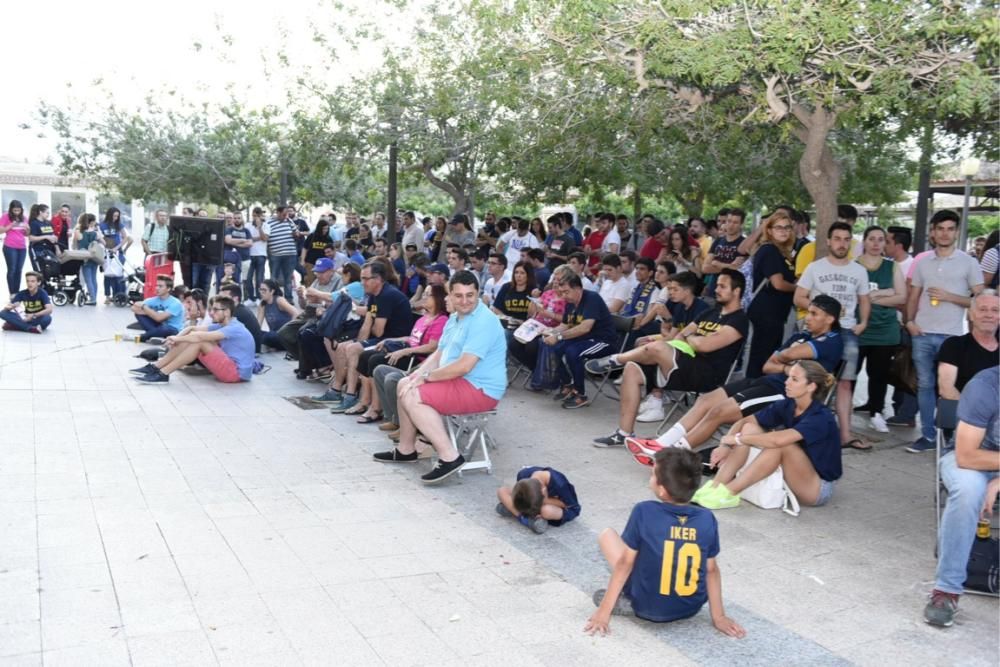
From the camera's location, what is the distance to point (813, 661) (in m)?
4.29

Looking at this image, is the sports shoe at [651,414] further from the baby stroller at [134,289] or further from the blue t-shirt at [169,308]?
the baby stroller at [134,289]

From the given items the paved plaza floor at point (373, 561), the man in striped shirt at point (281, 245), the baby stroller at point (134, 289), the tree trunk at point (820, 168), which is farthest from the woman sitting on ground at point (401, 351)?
the baby stroller at point (134, 289)

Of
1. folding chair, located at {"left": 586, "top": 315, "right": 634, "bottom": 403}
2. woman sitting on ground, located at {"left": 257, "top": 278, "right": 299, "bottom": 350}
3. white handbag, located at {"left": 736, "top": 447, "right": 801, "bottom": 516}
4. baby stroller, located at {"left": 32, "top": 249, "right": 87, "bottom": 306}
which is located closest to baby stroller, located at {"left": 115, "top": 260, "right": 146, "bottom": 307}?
baby stroller, located at {"left": 32, "top": 249, "right": 87, "bottom": 306}

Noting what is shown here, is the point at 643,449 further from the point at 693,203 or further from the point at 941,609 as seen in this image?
the point at 693,203

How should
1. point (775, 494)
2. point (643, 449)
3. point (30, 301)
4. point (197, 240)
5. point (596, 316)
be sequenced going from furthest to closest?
point (197, 240) < point (30, 301) < point (596, 316) < point (643, 449) < point (775, 494)

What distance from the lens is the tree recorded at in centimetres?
680

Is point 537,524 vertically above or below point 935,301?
below

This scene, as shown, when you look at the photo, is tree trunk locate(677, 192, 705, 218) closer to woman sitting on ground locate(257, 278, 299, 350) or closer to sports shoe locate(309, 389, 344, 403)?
woman sitting on ground locate(257, 278, 299, 350)

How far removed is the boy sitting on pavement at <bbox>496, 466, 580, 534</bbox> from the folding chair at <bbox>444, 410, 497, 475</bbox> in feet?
3.26

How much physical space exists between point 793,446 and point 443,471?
2.34m

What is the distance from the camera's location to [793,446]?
6.18 m

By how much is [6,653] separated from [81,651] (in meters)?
0.30

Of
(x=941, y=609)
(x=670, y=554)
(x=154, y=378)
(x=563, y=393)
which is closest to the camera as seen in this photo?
(x=670, y=554)

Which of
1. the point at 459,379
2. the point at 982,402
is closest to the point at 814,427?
the point at 982,402
